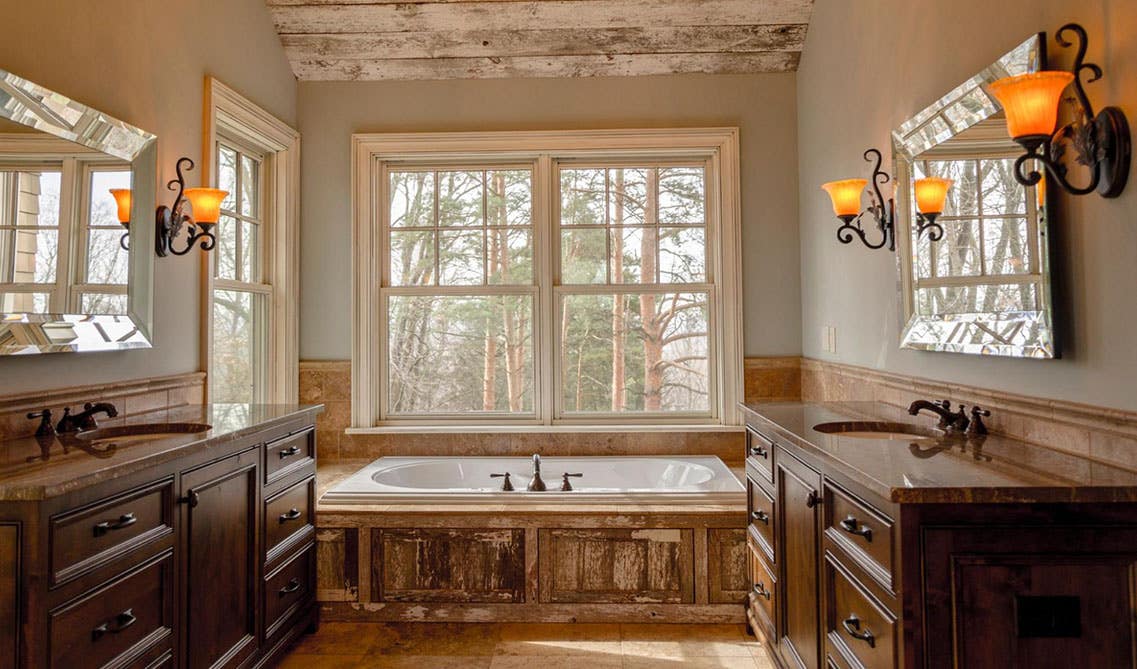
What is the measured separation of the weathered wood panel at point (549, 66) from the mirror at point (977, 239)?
1.49 meters

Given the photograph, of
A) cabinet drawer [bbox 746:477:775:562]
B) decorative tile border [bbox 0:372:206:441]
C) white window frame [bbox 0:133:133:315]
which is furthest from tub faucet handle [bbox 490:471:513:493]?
white window frame [bbox 0:133:133:315]

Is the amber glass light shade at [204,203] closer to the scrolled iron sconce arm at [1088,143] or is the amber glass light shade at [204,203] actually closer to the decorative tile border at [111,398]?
the decorative tile border at [111,398]

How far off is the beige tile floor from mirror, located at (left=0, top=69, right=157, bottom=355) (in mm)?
1322

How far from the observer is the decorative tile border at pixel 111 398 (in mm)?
1876

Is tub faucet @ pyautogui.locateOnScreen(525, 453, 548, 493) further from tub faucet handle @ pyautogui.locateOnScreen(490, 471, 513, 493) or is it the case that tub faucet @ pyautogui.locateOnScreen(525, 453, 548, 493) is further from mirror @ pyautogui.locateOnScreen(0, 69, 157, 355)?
mirror @ pyautogui.locateOnScreen(0, 69, 157, 355)

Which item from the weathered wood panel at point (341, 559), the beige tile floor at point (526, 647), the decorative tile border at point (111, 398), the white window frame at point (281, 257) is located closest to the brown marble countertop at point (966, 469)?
the beige tile floor at point (526, 647)

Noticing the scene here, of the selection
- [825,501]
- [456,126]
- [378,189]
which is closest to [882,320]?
[825,501]

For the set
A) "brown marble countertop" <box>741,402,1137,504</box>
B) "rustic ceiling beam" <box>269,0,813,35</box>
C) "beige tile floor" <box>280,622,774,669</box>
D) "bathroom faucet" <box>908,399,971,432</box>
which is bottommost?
"beige tile floor" <box>280,622,774,669</box>

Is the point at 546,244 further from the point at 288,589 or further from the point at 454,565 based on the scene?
the point at 288,589

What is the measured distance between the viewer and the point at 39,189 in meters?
1.94

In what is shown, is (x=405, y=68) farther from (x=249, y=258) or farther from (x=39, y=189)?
(x=39, y=189)

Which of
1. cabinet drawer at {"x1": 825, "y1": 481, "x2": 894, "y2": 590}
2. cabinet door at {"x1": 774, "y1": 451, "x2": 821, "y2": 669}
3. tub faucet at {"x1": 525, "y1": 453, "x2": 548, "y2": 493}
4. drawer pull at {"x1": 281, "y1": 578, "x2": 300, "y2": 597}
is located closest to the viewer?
cabinet drawer at {"x1": 825, "y1": 481, "x2": 894, "y2": 590}

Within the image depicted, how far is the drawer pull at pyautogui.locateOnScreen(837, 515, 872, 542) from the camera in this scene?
1429 millimetres

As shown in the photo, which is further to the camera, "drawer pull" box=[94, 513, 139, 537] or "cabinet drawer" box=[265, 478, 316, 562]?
"cabinet drawer" box=[265, 478, 316, 562]
